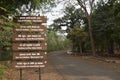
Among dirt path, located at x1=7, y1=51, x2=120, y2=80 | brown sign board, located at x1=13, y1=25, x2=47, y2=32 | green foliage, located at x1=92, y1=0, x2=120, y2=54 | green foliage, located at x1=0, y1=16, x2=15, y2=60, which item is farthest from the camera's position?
green foliage, located at x1=92, y1=0, x2=120, y2=54

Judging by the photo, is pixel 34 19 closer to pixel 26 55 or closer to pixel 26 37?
pixel 26 37

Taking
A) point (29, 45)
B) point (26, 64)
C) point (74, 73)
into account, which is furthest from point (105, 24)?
Answer: point (26, 64)

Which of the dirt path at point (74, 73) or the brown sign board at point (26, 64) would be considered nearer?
the brown sign board at point (26, 64)

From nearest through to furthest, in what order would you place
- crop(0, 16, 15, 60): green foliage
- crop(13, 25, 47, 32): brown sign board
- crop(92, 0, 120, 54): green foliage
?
crop(0, 16, 15, 60): green foliage → crop(13, 25, 47, 32): brown sign board → crop(92, 0, 120, 54): green foliage

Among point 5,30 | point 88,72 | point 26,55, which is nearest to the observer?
point 5,30

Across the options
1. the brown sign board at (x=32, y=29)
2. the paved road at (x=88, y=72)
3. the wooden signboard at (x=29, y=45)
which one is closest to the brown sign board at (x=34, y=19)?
the wooden signboard at (x=29, y=45)

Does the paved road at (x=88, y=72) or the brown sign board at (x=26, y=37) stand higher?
the brown sign board at (x=26, y=37)

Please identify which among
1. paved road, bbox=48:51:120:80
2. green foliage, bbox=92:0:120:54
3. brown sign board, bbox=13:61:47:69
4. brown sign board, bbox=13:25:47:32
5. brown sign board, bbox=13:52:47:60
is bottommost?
paved road, bbox=48:51:120:80

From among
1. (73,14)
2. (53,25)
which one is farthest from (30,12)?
(53,25)

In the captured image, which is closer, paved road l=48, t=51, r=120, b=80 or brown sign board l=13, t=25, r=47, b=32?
brown sign board l=13, t=25, r=47, b=32

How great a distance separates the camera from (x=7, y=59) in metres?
16.6

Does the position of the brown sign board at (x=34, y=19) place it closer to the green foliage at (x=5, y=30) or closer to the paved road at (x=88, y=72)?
the green foliage at (x=5, y=30)

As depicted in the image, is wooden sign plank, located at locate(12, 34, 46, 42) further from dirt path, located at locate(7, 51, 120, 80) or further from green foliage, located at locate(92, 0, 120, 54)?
green foliage, located at locate(92, 0, 120, 54)

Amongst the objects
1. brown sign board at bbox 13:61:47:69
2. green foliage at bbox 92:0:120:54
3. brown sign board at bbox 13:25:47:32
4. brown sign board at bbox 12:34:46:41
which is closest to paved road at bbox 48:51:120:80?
brown sign board at bbox 13:61:47:69
